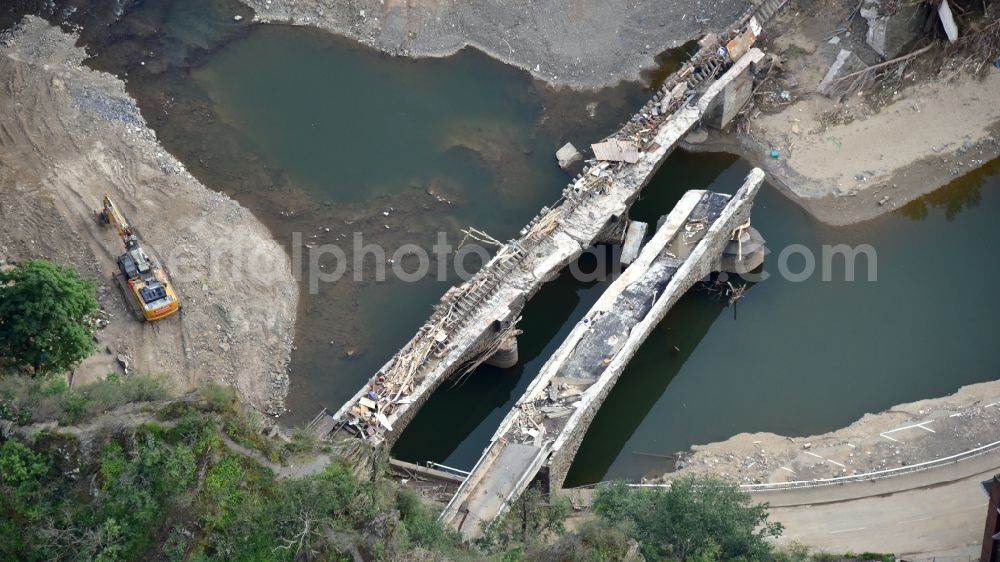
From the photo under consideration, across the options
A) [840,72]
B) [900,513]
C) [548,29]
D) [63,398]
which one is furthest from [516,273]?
[840,72]

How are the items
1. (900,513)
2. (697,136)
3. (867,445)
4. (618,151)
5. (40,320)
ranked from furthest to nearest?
1. (697,136)
2. (618,151)
3. (867,445)
4. (900,513)
5. (40,320)

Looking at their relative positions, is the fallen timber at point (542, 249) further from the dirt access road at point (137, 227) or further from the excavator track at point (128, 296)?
the excavator track at point (128, 296)

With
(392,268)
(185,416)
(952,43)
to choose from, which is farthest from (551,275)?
(952,43)

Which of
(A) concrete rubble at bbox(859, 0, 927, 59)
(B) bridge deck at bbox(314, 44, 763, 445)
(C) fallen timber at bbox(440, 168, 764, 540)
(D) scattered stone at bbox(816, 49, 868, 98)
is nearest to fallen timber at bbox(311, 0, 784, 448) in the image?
(B) bridge deck at bbox(314, 44, 763, 445)

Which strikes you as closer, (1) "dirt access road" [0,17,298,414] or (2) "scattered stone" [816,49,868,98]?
(1) "dirt access road" [0,17,298,414]

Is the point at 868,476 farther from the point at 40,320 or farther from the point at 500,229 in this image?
the point at 40,320

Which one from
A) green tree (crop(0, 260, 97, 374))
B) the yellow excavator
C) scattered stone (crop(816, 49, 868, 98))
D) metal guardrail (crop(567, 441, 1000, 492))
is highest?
scattered stone (crop(816, 49, 868, 98))

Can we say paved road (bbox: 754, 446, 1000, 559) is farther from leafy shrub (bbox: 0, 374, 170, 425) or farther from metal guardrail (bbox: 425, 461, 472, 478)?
leafy shrub (bbox: 0, 374, 170, 425)
